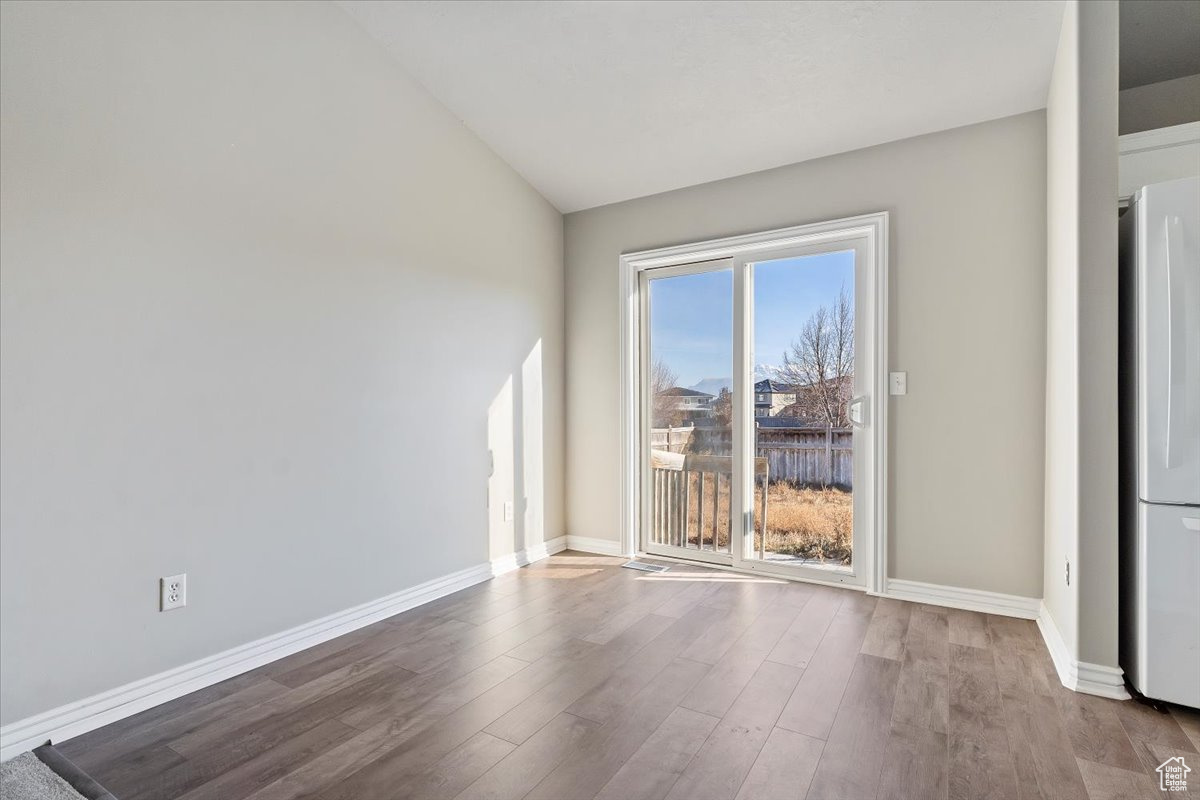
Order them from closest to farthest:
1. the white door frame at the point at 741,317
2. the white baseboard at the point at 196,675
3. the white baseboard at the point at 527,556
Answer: the white baseboard at the point at 196,675, the white door frame at the point at 741,317, the white baseboard at the point at 527,556

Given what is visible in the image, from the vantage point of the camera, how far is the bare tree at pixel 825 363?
3393 mm

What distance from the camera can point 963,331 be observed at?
300cm

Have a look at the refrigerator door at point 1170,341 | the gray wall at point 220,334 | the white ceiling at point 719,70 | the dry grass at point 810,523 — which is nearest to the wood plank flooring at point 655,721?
the gray wall at point 220,334

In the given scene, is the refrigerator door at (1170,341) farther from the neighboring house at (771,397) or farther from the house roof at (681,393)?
the house roof at (681,393)

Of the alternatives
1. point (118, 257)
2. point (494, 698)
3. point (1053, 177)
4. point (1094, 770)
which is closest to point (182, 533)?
point (118, 257)

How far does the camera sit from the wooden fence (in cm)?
340

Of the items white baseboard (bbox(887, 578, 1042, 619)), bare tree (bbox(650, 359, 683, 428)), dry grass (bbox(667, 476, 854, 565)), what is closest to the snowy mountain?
bare tree (bbox(650, 359, 683, 428))

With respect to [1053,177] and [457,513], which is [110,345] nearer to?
[457,513]

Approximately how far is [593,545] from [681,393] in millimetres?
1235

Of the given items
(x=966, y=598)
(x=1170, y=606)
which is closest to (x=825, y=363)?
(x=966, y=598)

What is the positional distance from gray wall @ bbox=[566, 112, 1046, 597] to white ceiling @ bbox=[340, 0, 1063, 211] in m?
0.17

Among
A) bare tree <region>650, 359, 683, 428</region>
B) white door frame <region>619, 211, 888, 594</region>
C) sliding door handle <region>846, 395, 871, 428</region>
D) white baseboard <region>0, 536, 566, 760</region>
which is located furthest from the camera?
bare tree <region>650, 359, 683, 428</region>

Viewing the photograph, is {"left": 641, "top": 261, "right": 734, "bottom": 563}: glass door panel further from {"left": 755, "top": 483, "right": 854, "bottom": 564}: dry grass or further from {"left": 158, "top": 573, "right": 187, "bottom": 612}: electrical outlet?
{"left": 158, "top": 573, "right": 187, "bottom": 612}: electrical outlet

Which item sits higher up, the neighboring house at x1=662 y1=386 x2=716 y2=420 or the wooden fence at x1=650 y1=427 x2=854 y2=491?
the neighboring house at x1=662 y1=386 x2=716 y2=420
